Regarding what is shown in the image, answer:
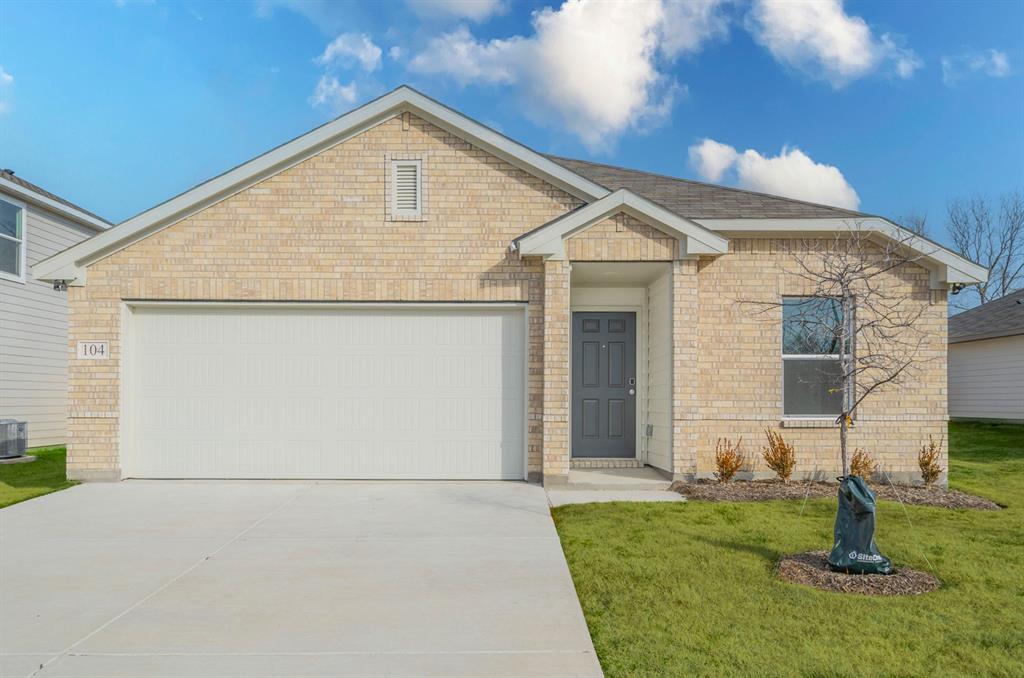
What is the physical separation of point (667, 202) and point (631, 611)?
7666 millimetres

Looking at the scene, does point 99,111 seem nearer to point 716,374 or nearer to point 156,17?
point 156,17

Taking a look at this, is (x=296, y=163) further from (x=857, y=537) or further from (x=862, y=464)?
(x=862, y=464)

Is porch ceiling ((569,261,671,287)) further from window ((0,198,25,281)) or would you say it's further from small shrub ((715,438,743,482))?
window ((0,198,25,281))

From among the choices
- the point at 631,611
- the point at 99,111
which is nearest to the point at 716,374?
the point at 631,611

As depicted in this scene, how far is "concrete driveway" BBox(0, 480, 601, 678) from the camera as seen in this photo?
4.09m

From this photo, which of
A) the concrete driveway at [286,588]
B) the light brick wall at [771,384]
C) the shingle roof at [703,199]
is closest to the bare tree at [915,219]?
the shingle roof at [703,199]

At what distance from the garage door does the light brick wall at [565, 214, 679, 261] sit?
52.4 inches

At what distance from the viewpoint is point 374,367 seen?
10.4 metres

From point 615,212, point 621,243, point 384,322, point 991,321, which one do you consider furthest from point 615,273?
point 991,321

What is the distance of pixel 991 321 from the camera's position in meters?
21.6

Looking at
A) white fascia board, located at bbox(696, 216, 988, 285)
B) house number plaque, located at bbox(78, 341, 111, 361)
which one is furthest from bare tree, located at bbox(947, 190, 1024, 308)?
house number plaque, located at bbox(78, 341, 111, 361)

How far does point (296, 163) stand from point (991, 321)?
67.6 feet

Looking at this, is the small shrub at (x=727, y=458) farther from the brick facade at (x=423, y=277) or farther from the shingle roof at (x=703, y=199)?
the shingle roof at (x=703, y=199)

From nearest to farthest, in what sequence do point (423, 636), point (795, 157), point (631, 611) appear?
point (423, 636) < point (631, 611) < point (795, 157)
